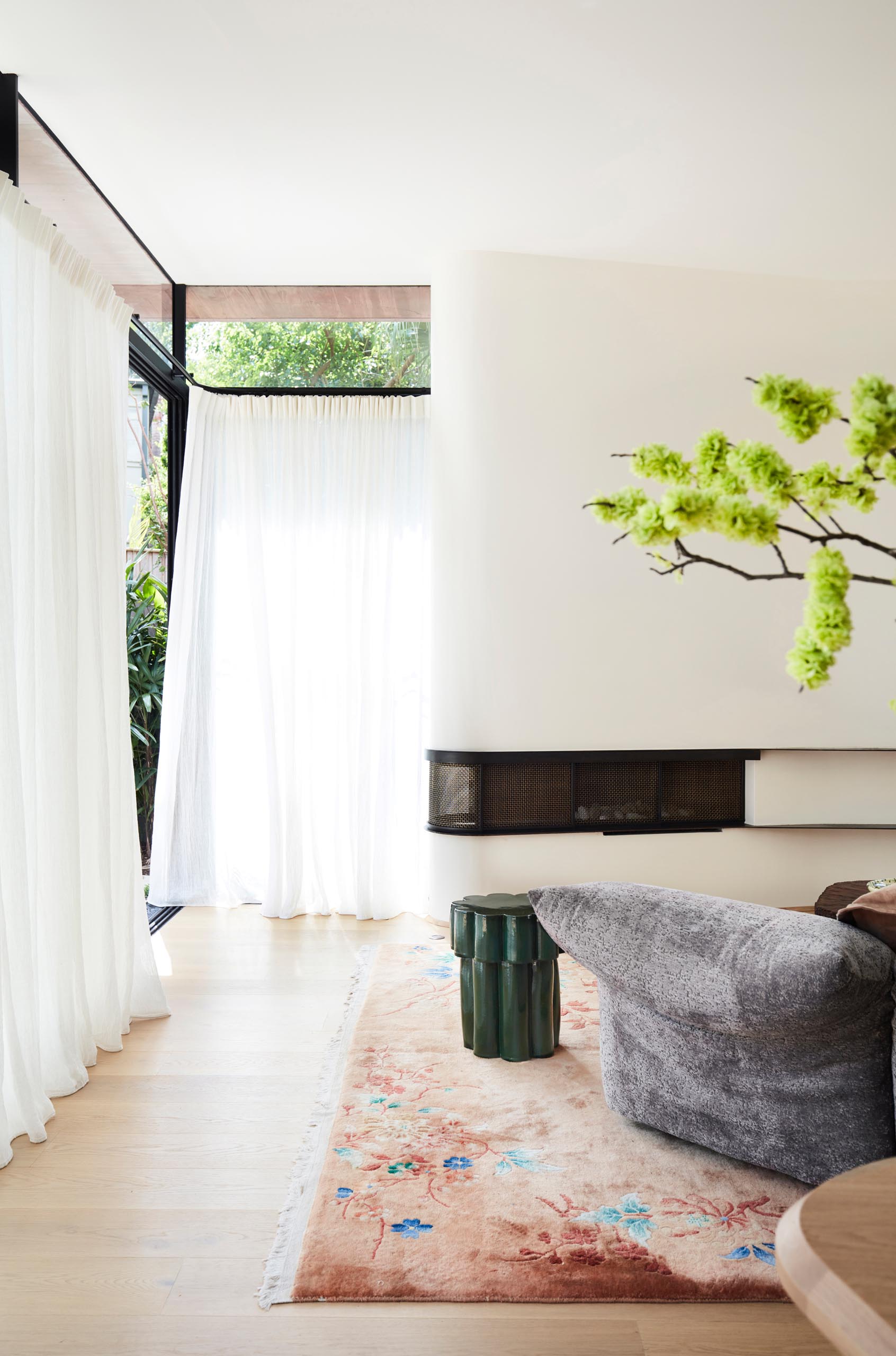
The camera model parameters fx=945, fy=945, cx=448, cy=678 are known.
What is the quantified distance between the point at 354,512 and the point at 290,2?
2.34 meters

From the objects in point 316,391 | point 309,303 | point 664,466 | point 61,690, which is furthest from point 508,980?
point 309,303

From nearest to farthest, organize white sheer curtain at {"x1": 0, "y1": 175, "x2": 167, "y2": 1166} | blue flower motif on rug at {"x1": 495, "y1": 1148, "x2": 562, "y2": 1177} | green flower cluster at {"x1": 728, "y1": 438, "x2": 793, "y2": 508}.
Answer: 1. green flower cluster at {"x1": 728, "y1": 438, "x2": 793, "y2": 508}
2. blue flower motif on rug at {"x1": 495, "y1": 1148, "x2": 562, "y2": 1177}
3. white sheer curtain at {"x1": 0, "y1": 175, "x2": 167, "y2": 1166}

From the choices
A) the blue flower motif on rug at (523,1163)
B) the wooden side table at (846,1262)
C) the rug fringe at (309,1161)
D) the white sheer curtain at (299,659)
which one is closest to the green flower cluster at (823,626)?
the wooden side table at (846,1262)

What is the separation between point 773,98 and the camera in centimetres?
306

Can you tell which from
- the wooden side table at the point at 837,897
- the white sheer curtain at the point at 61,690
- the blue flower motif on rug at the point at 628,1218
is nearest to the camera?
the blue flower motif on rug at the point at 628,1218

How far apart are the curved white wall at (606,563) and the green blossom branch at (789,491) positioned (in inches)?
132

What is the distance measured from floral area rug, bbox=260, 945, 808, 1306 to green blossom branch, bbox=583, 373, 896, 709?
152 cm

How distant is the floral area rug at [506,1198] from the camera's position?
183 centimetres

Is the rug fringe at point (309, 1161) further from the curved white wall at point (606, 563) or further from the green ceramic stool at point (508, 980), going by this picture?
the curved white wall at point (606, 563)

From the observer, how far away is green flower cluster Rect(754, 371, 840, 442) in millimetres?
943

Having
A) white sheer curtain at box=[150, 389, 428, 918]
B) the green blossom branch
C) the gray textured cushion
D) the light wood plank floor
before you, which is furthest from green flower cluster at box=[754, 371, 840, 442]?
white sheer curtain at box=[150, 389, 428, 918]

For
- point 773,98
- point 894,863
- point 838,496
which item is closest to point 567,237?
point 773,98

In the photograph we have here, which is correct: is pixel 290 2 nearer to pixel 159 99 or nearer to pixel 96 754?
pixel 159 99

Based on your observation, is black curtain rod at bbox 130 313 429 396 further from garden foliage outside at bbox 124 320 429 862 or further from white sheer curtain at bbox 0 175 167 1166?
white sheer curtain at bbox 0 175 167 1166
